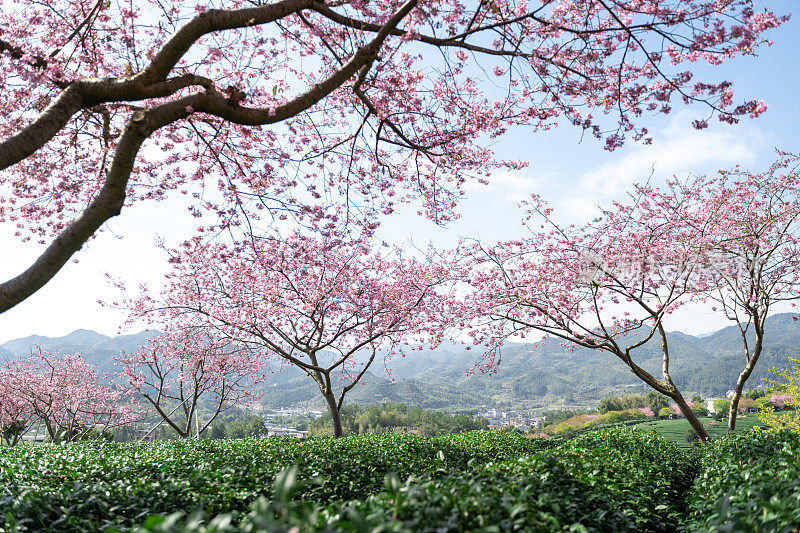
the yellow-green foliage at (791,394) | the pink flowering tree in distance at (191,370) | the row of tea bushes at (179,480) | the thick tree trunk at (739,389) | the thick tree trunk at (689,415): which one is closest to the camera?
the row of tea bushes at (179,480)

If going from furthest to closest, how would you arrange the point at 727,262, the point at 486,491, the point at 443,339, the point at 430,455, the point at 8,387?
the point at 8,387 → the point at 443,339 → the point at 727,262 → the point at 430,455 → the point at 486,491

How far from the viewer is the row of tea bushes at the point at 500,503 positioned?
1.66 m

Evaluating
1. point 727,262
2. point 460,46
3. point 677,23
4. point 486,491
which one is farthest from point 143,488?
point 727,262

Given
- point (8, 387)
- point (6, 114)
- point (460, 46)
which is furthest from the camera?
point (8, 387)

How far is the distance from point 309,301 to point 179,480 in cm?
703

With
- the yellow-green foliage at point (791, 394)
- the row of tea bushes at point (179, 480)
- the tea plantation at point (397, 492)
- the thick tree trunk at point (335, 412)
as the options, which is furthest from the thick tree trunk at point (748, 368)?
the thick tree trunk at point (335, 412)

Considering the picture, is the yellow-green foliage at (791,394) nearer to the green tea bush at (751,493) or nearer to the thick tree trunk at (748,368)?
the thick tree trunk at (748,368)

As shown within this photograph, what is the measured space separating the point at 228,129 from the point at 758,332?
14.2m

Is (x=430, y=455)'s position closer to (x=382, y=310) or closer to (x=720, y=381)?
(x=382, y=310)

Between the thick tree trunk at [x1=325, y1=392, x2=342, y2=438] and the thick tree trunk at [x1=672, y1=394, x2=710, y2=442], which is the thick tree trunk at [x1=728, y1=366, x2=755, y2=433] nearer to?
the thick tree trunk at [x1=672, y1=394, x2=710, y2=442]

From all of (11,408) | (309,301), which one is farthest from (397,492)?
(11,408)

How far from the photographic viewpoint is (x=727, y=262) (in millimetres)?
10961

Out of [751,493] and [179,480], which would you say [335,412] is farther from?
[751,493]

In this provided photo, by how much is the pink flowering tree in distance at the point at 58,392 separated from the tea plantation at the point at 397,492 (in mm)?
18220
